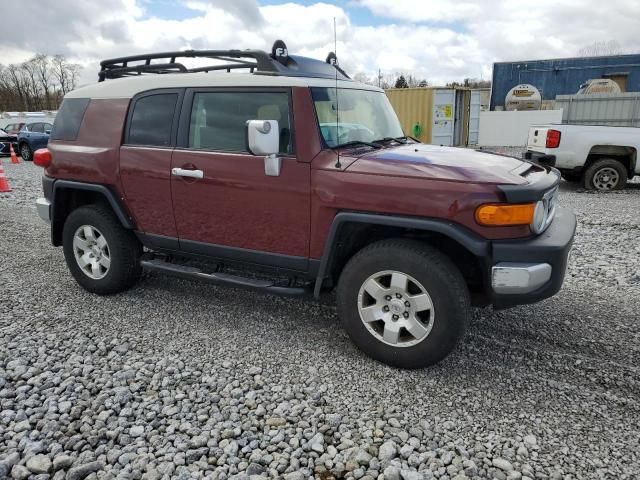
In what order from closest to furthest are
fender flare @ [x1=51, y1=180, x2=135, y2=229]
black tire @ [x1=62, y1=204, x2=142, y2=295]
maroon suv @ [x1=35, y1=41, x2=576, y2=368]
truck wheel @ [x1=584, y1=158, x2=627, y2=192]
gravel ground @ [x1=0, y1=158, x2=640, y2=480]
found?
gravel ground @ [x1=0, y1=158, x2=640, y2=480] < maroon suv @ [x1=35, y1=41, x2=576, y2=368] < fender flare @ [x1=51, y1=180, x2=135, y2=229] < black tire @ [x1=62, y1=204, x2=142, y2=295] < truck wheel @ [x1=584, y1=158, x2=627, y2=192]

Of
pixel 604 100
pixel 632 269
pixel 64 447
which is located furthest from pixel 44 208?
pixel 604 100

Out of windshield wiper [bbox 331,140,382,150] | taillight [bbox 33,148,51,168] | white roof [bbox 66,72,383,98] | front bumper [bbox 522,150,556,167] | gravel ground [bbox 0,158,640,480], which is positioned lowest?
gravel ground [bbox 0,158,640,480]

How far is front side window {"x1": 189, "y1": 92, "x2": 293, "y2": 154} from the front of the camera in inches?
136

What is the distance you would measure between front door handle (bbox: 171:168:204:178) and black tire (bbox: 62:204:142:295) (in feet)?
3.03

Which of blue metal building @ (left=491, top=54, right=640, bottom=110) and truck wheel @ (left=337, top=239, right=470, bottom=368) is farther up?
blue metal building @ (left=491, top=54, right=640, bottom=110)

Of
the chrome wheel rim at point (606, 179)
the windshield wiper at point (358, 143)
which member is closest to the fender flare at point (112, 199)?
the windshield wiper at point (358, 143)

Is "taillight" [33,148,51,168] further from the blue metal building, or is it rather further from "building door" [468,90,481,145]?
the blue metal building

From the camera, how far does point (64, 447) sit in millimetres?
2529

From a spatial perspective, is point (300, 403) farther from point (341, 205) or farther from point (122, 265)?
point (122, 265)

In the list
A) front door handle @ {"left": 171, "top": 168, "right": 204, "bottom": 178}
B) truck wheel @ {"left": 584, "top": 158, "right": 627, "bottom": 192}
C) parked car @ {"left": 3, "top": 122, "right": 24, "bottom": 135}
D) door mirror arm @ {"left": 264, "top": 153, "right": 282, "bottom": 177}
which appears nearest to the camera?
door mirror arm @ {"left": 264, "top": 153, "right": 282, "bottom": 177}

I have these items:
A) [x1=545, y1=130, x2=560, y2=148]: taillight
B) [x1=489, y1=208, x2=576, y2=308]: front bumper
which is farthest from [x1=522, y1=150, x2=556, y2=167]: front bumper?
[x1=489, y1=208, x2=576, y2=308]: front bumper

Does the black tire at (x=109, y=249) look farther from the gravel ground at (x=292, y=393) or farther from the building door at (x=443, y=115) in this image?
the building door at (x=443, y=115)

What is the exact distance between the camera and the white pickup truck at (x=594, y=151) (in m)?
9.37

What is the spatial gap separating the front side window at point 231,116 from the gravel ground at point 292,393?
145 cm
